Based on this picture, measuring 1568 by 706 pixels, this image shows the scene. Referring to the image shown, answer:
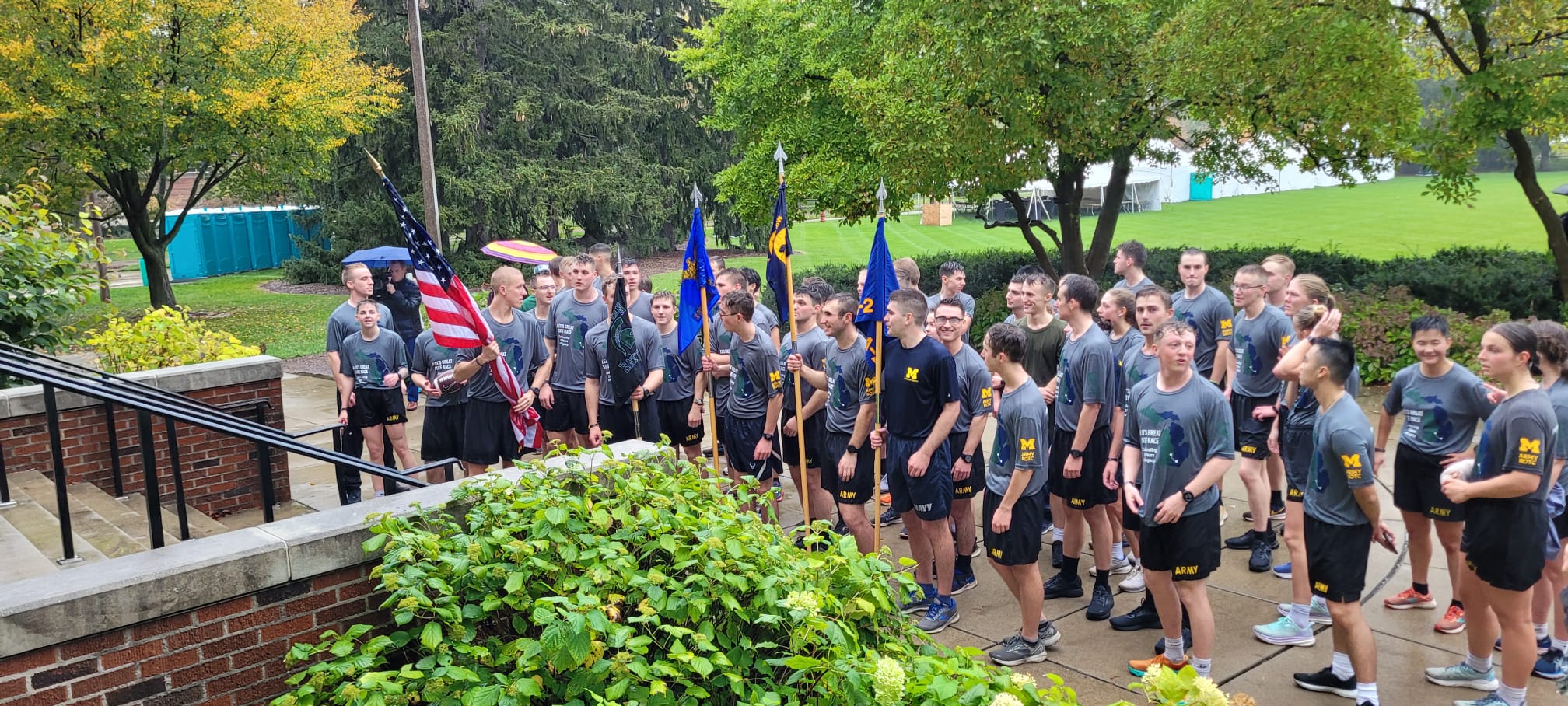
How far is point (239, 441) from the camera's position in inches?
333

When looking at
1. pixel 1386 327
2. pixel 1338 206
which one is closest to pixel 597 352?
pixel 1386 327

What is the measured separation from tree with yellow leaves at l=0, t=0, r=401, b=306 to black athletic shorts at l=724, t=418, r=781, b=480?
53.5 feet

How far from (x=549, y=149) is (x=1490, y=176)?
218 feet

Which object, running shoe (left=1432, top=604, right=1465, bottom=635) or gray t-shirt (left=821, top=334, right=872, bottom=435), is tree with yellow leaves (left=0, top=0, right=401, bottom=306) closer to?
gray t-shirt (left=821, top=334, right=872, bottom=435)

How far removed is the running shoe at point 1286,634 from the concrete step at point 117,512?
6.39 metres

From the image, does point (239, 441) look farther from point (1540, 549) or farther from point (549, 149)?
point (549, 149)

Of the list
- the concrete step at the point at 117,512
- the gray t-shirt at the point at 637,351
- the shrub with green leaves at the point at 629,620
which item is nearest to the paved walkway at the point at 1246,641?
the shrub with green leaves at the point at 629,620

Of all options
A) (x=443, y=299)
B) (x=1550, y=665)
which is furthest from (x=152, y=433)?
(x=1550, y=665)

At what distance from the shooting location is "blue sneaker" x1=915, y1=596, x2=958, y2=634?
6262 mm

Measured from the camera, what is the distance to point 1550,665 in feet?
17.5

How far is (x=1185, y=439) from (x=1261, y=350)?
2441mm

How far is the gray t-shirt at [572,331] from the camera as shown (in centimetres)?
871

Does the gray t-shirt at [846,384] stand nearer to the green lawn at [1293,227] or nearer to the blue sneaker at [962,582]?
the blue sneaker at [962,582]

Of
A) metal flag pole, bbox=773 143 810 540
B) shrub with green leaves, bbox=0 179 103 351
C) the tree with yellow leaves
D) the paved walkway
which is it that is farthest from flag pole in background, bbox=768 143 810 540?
the tree with yellow leaves
